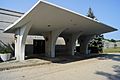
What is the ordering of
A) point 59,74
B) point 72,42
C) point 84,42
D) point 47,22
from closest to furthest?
point 59,74
point 47,22
point 72,42
point 84,42

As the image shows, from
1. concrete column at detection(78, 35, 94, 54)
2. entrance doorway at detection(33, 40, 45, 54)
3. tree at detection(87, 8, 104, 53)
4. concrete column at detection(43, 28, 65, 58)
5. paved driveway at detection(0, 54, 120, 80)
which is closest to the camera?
paved driveway at detection(0, 54, 120, 80)

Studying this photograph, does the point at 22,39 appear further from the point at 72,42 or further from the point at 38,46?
the point at 38,46

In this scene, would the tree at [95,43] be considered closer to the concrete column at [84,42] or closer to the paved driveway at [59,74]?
the concrete column at [84,42]

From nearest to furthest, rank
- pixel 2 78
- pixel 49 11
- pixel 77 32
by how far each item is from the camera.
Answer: pixel 2 78
pixel 49 11
pixel 77 32

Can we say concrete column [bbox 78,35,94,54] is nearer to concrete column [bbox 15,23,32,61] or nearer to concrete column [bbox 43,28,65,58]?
concrete column [bbox 43,28,65,58]

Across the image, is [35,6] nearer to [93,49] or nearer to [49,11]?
[49,11]

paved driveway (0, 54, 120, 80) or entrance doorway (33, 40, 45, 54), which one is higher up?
entrance doorway (33, 40, 45, 54)

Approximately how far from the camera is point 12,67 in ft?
31.1

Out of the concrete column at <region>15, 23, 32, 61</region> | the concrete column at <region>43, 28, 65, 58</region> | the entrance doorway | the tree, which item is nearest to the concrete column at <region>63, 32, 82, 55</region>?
the concrete column at <region>43, 28, 65, 58</region>

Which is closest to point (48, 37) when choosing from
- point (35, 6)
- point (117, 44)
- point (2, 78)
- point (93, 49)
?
point (35, 6)

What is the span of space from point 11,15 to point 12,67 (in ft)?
42.0

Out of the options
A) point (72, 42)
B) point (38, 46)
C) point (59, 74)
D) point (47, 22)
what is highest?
point (47, 22)

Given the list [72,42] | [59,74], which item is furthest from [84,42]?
[59,74]

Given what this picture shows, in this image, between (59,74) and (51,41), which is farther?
(51,41)
